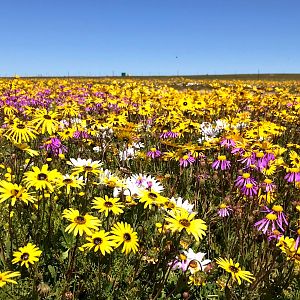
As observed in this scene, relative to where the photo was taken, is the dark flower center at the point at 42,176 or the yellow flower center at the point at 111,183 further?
the yellow flower center at the point at 111,183

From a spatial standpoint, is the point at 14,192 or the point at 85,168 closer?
the point at 14,192

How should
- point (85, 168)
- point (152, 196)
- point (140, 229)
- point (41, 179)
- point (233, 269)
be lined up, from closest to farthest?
point (233, 269)
point (41, 179)
point (152, 196)
point (85, 168)
point (140, 229)

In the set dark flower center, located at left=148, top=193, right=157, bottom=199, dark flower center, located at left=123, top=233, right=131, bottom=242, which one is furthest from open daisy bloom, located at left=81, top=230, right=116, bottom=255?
dark flower center, located at left=148, top=193, right=157, bottom=199

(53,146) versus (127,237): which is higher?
(53,146)

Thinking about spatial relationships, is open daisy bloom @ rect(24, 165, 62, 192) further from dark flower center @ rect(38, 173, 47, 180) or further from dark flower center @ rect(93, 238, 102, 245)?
dark flower center @ rect(93, 238, 102, 245)

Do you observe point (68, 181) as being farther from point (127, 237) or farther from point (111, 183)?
point (127, 237)

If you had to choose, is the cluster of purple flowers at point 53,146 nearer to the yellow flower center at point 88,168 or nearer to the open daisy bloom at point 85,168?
the open daisy bloom at point 85,168

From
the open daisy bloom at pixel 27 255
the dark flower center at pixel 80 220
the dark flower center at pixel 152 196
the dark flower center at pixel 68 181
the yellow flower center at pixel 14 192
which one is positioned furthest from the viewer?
the dark flower center at pixel 68 181

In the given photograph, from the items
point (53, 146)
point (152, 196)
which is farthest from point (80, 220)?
point (53, 146)

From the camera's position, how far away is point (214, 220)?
416cm

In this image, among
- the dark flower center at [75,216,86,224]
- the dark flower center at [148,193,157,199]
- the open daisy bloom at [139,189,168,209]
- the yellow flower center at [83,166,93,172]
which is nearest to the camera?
the dark flower center at [75,216,86,224]

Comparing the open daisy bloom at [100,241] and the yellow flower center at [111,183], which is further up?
the yellow flower center at [111,183]

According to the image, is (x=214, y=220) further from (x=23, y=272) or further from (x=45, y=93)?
(x=45, y=93)

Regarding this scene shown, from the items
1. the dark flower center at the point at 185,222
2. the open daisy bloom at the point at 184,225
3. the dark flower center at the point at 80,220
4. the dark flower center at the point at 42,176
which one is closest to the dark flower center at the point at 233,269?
the open daisy bloom at the point at 184,225
